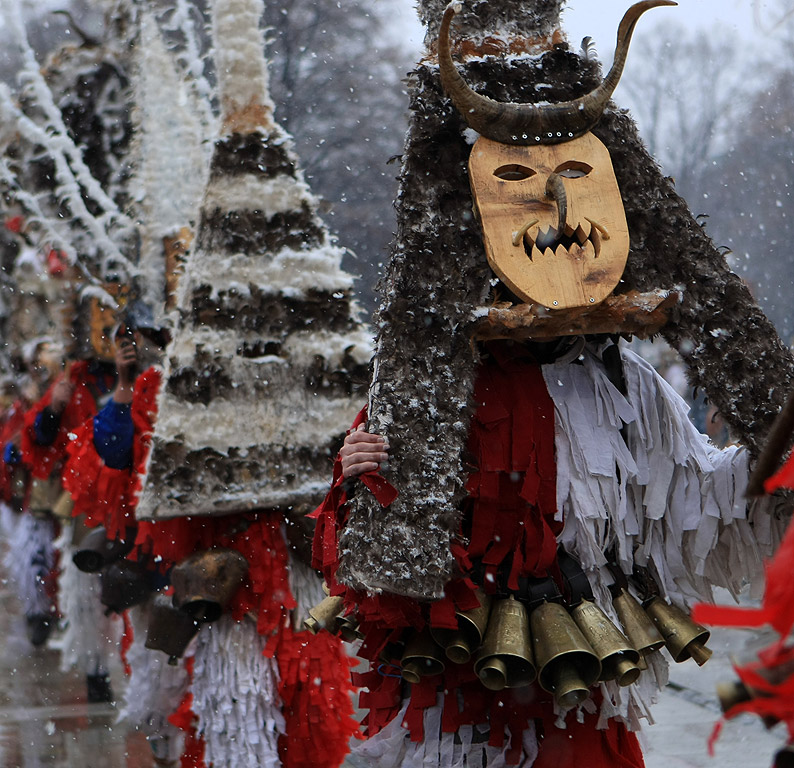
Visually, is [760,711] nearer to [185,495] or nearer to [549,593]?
[549,593]

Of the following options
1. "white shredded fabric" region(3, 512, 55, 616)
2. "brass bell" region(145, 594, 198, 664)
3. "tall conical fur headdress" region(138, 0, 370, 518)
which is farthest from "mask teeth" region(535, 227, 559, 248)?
"white shredded fabric" region(3, 512, 55, 616)

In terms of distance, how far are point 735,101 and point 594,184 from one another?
14608 millimetres

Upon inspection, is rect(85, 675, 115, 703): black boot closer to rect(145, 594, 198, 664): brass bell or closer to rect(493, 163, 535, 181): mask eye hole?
rect(145, 594, 198, 664): brass bell

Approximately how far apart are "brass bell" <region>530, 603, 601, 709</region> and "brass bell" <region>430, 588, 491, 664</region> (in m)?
0.13

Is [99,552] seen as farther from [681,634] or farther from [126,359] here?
[681,634]

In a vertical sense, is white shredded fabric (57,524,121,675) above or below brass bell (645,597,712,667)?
below

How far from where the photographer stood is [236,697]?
429 centimetres

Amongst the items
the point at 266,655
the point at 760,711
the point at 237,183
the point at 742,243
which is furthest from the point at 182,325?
the point at 742,243

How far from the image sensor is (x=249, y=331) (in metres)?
4.44

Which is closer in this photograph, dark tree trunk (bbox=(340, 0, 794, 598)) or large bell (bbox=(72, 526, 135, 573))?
dark tree trunk (bbox=(340, 0, 794, 598))

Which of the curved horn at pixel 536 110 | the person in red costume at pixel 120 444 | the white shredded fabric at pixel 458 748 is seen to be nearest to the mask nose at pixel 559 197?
the curved horn at pixel 536 110

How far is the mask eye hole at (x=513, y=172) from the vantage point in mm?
2938

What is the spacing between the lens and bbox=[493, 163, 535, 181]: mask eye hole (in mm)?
2938

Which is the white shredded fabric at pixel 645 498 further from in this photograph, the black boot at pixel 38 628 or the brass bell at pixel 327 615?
the black boot at pixel 38 628
